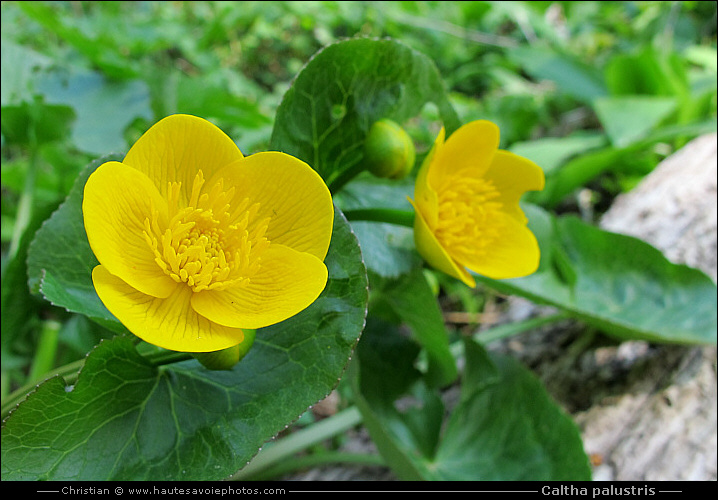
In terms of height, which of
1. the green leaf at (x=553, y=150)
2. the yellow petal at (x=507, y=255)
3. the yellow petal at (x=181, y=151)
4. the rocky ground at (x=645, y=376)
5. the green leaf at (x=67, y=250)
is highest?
the yellow petal at (x=181, y=151)

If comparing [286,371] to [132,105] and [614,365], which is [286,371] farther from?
[132,105]

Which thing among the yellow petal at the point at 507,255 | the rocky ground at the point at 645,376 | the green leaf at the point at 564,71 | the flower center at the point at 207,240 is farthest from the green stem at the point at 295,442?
the green leaf at the point at 564,71

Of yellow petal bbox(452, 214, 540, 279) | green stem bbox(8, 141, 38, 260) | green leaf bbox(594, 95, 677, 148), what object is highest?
yellow petal bbox(452, 214, 540, 279)

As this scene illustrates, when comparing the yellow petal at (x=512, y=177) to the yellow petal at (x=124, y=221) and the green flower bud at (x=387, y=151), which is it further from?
the yellow petal at (x=124, y=221)

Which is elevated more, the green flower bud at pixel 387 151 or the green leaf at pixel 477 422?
the green flower bud at pixel 387 151

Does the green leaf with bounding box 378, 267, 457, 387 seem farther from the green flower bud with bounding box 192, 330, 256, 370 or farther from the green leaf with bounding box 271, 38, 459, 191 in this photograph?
the green flower bud with bounding box 192, 330, 256, 370

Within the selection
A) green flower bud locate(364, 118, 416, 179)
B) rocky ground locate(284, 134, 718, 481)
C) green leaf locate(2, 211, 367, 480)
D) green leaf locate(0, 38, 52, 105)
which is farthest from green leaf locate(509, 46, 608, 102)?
green leaf locate(2, 211, 367, 480)

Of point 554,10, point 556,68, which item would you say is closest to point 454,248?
point 556,68
